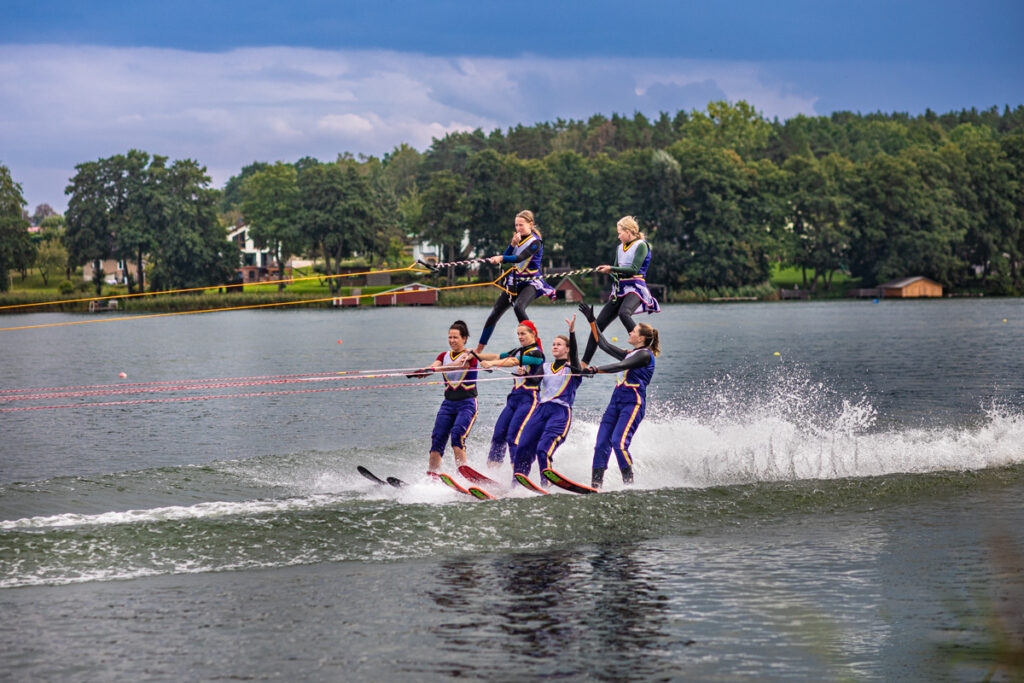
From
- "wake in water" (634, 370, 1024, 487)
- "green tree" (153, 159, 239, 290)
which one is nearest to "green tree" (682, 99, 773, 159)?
"green tree" (153, 159, 239, 290)

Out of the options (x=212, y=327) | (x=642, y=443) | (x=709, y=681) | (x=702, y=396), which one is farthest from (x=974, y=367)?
(x=212, y=327)

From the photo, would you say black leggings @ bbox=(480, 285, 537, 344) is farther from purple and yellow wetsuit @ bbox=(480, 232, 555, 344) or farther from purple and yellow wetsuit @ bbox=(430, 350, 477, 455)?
purple and yellow wetsuit @ bbox=(430, 350, 477, 455)

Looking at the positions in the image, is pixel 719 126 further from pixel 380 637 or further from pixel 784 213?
pixel 380 637

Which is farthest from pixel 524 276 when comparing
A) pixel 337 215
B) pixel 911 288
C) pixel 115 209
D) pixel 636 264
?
pixel 115 209

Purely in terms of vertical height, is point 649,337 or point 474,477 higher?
point 649,337

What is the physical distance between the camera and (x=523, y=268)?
47.8 ft

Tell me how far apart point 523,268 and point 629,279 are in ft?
4.44

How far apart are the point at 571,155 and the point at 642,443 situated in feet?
364

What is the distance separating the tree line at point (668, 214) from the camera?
116875 mm

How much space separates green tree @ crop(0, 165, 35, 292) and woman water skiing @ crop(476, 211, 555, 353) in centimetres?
13016

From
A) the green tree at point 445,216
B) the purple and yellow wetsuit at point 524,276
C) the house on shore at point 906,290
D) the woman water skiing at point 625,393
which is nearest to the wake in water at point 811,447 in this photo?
the woman water skiing at point 625,393

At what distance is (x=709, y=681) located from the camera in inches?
314

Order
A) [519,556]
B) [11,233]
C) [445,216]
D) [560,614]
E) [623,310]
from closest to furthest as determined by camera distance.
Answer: [560,614]
[519,556]
[623,310]
[445,216]
[11,233]

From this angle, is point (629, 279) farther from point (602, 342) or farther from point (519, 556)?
point (519, 556)
